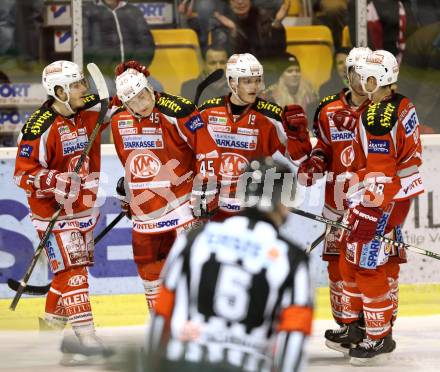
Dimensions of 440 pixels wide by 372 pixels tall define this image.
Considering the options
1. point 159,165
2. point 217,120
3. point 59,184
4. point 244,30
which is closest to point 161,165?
point 159,165

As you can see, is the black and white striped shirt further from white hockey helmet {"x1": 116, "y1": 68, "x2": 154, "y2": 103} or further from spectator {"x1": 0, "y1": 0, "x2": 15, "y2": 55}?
spectator {"x1": 0, "y1": 0, "x2": 15, "y2": 55}

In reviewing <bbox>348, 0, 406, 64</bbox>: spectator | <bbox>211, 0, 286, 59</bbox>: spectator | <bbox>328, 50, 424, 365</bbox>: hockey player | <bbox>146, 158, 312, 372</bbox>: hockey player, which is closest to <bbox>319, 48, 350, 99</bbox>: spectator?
<bbox>348, 0, 406, 64</bbox>: spectator

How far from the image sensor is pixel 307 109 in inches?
296

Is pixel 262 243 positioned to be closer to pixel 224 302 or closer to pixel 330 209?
pixel 224 302

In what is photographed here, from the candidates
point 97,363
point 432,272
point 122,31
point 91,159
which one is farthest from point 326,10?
point 97,363

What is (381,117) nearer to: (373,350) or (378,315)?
(378,315)

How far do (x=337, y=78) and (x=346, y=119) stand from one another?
1.88m

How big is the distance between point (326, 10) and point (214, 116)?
1871 millimetres

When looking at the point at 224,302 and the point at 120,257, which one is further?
the point at 120,257

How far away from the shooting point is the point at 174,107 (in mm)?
5828

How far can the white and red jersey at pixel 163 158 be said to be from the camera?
5.82 metres

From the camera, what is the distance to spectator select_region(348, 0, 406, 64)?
301 inches

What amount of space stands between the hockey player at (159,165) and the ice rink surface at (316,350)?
0.49 meters

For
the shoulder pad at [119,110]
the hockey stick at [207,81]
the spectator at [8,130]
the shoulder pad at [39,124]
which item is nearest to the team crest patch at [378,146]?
the shoulder pad at [119,110]
